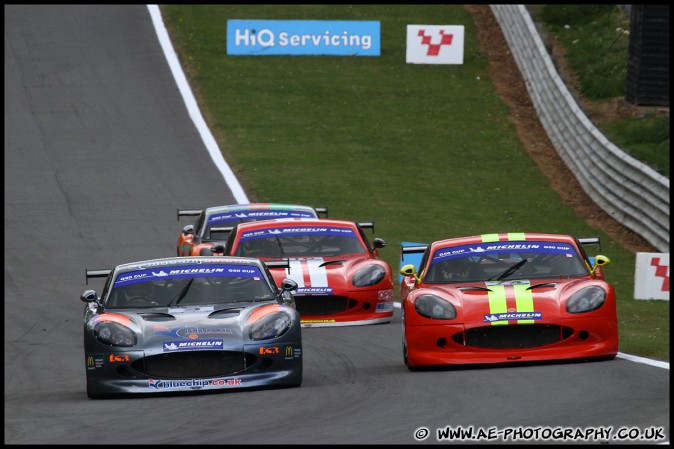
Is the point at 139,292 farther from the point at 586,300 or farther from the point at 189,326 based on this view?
the point at 586,300

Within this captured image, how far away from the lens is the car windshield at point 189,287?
11.9m

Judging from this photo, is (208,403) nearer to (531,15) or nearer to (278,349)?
(278,349)

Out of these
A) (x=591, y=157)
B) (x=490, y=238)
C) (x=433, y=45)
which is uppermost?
(x=433, y=45)

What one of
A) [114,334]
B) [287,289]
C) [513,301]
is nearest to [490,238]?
[513,301]

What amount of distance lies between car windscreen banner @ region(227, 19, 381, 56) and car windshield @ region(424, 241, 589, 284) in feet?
88.7

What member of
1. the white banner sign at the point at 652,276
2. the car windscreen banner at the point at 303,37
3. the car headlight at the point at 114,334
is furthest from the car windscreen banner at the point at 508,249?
the car windscreen banner at the point at 303,37

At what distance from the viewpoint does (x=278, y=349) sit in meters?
11.0

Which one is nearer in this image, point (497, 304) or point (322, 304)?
point (497, 304)

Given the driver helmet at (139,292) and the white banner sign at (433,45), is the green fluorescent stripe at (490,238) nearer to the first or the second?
the driver helmet at (139,292)

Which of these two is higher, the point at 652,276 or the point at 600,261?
the point at 600,261

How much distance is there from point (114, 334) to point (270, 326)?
127cm

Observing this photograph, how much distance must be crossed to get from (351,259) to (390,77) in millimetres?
22246

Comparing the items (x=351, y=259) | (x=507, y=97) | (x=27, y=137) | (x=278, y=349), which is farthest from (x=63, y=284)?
(x=507, y=97)

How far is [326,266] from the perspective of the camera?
16.1 m
